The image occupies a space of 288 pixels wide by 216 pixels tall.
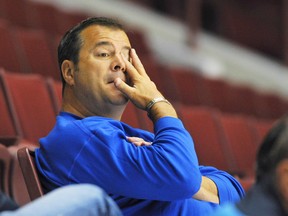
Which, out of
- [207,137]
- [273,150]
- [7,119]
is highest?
[273,150]

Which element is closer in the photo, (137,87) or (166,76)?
(137,87)

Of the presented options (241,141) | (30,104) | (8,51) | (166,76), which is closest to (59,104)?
(30,104)

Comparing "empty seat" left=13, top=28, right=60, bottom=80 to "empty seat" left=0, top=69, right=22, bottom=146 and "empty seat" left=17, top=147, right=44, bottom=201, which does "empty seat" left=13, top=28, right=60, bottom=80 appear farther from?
"empty seat" left=17, top=147, right=44, bottom=201

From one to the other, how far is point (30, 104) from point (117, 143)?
26 cm

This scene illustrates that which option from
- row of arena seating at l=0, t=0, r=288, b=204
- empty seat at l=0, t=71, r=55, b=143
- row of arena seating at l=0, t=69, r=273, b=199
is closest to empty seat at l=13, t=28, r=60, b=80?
row of arena seating at l=0, t=0, r=288, b=204

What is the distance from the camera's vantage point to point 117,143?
0.38m

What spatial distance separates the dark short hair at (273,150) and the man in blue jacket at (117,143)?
0.35 ft

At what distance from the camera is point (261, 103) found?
1454 millimetres

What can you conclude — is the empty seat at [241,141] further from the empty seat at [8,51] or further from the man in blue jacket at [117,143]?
the man in blue jacket at [117,143]

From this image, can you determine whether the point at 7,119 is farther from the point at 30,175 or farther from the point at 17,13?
the point at 17,13

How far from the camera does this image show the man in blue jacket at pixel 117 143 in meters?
0.37

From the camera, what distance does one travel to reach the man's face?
0.41 meters

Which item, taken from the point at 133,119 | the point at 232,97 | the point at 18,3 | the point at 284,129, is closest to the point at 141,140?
the point at 284,129

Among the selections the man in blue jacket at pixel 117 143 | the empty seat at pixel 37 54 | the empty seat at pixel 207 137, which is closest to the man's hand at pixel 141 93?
the man in blue jacket at pixel 117 143
